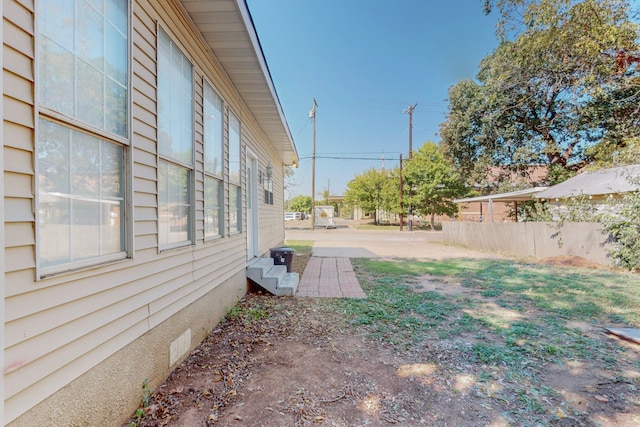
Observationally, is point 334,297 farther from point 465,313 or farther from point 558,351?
point 558,351

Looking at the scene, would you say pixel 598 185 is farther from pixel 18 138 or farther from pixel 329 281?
pixel 18 138

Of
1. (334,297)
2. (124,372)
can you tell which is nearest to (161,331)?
(124,372)

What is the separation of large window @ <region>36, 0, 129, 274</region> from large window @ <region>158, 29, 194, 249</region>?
22.0 inches

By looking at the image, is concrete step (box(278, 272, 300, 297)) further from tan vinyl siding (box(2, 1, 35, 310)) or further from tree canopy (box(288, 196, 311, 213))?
tree canopy (box(288, 196, 311, 213))

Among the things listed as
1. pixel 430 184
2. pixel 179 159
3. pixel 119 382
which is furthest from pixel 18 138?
pixel 430 184

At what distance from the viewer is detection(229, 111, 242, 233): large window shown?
480 cm

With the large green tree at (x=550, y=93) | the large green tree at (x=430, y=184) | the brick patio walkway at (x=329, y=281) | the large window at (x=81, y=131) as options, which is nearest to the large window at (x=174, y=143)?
the large window at (x=81, y=131)

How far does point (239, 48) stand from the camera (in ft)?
12.4

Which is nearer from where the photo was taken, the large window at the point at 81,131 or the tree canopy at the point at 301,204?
the large window at the point at 81,131

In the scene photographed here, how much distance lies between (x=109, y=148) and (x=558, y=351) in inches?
177

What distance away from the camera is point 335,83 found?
20.8 metres

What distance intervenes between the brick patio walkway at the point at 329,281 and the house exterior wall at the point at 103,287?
2.32m

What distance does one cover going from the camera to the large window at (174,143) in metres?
2.75

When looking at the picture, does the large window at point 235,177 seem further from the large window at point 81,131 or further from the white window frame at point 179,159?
the large window at point 81,131
